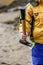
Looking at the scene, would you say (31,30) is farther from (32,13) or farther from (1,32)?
(1,32)

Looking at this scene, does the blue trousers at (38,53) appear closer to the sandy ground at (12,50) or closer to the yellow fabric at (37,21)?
the yellow fabric at (37,21)

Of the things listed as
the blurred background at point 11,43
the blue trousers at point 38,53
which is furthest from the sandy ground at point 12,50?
the blue trousers at point 38,53

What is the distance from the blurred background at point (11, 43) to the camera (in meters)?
4.23

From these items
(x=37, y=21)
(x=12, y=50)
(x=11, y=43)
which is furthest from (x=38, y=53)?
(x=11, y=43)

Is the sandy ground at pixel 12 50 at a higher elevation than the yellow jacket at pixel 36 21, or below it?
below

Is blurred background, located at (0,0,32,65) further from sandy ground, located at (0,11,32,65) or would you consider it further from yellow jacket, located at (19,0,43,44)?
yellow jacket, located at (19,0,43,44)

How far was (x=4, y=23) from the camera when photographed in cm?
709

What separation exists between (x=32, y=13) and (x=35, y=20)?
0.25ft

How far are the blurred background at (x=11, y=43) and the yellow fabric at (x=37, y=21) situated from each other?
1491 mm

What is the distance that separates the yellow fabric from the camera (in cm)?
258

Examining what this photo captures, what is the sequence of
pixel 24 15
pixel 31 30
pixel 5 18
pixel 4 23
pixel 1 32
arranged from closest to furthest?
pixel 24 15
pixel 31 30
pixel 1 32
pixel 4 23
pixel 5 18

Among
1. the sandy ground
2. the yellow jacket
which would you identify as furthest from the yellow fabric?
the sandy ground

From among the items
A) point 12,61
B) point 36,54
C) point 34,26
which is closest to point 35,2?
point 34,26

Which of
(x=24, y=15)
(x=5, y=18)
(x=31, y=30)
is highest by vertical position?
(x=24, y=15)
